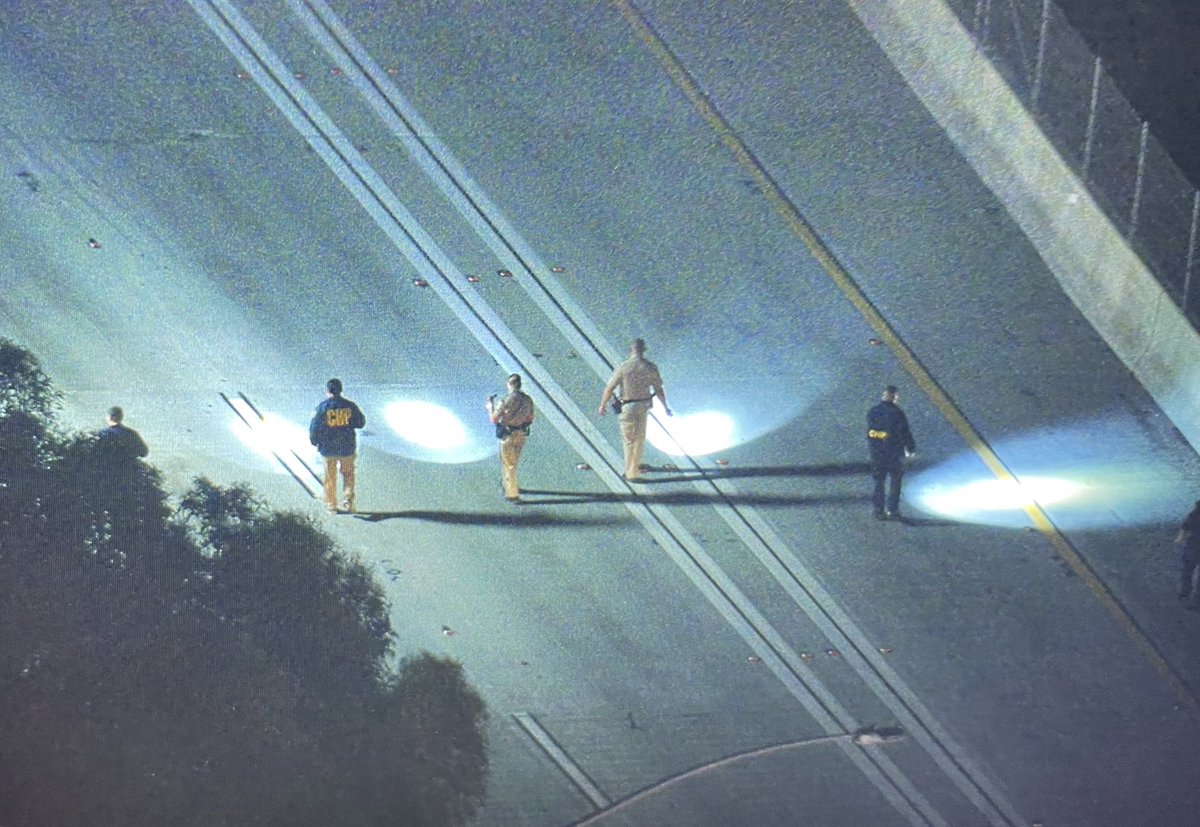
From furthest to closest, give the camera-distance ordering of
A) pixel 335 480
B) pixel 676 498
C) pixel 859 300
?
pixel 859 300 < pixel 676 498 < pixel 335 480

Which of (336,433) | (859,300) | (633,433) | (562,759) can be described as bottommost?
(562,759)

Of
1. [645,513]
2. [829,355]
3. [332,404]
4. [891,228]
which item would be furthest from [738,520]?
[332,404]

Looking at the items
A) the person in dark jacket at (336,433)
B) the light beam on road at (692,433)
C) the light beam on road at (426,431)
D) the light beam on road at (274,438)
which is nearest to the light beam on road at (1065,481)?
the light beam on road at (692,433)

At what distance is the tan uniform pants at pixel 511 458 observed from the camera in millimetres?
9383

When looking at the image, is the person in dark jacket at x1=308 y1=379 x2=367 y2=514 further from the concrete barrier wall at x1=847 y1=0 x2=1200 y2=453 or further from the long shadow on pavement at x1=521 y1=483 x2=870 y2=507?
the concrete barrier wall at x1=847 y1=0 x2=1200 y2=453

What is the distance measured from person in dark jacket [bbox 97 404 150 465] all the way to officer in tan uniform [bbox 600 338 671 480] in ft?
10.9

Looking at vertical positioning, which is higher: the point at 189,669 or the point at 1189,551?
the point at 1189,551

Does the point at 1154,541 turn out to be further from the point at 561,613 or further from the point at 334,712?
the point at 334,712

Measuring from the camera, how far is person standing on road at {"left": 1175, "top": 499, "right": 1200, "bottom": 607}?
924 centimetres

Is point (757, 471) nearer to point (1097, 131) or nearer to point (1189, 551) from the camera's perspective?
point (1189, 551)

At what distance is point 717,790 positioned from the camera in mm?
9383

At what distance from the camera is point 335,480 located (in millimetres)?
9414

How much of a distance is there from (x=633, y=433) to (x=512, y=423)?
0.85m

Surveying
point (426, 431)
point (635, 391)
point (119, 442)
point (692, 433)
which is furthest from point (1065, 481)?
point (119, 442)
